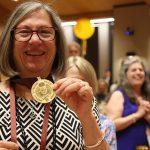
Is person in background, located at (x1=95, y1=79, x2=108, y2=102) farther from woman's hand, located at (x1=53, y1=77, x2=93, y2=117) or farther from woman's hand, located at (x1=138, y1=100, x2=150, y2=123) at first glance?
woman's hand, located at (x1=53, y1=77, x2=93, y2=117)

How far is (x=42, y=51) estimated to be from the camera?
1339mm

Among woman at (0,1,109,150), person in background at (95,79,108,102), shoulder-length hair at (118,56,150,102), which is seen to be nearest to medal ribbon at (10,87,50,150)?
woman at (0,1,109,150)

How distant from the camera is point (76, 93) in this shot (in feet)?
3.93

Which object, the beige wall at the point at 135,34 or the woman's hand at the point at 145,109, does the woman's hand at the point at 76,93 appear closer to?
the woman's hand at the point at 145,109

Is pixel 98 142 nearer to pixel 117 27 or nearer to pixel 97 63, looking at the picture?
pixel 117 27

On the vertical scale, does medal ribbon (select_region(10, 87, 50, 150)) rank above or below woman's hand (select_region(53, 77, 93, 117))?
below

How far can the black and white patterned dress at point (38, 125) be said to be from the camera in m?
1.20

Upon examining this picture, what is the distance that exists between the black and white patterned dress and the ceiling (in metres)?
6.07

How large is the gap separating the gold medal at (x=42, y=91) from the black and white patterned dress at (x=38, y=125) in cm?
9

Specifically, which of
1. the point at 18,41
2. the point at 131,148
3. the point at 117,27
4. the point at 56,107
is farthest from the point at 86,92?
the point at 117,27

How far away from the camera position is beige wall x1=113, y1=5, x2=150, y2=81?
794cm

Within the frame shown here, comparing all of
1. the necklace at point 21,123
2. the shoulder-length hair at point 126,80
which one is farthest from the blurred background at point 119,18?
the necklace at point 21,123

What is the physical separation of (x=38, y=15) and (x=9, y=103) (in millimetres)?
376

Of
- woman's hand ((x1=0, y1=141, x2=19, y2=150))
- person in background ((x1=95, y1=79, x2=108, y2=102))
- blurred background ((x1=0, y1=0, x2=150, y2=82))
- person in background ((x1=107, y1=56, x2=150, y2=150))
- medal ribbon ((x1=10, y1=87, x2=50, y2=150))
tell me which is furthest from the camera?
blurred background ((x1=0, y1=0, x2=150, y2=82))
